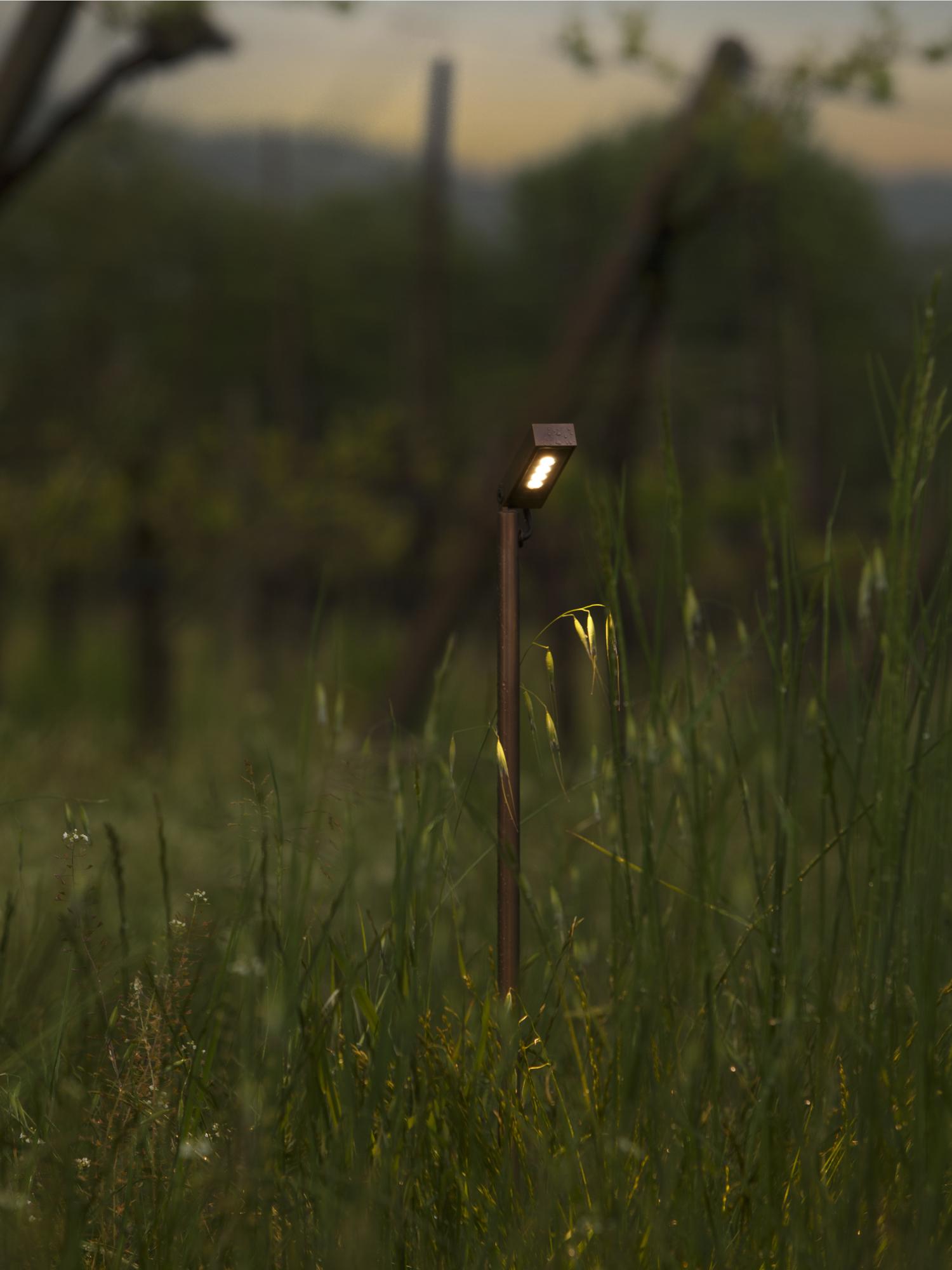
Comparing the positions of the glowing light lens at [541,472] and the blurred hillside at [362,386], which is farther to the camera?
the blurred hillside at [362,386]

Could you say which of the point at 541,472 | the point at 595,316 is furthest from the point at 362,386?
the point at 541,472

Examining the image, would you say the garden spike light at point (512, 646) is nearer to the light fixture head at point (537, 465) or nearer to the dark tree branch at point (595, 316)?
the light fixture head at point (537, 465)

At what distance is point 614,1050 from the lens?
1.52 m

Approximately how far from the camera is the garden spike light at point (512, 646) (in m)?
1.67

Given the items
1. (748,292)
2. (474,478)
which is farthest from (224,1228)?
(748,292)

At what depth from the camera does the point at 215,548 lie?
8.86m

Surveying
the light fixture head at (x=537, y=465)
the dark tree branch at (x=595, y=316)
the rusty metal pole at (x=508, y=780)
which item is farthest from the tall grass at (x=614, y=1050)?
the dark tree branch at (x=595, y=316)

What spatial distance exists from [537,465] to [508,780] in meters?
0.46

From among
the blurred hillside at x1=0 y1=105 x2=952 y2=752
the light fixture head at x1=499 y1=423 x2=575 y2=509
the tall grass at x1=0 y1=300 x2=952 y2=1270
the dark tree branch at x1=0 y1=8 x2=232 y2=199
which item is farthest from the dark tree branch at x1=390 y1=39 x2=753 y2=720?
the tall grass at x1=0 y1=300 x2=952 y2=1270

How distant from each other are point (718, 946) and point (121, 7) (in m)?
4.40

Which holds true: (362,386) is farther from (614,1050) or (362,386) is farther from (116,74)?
(614,1050)

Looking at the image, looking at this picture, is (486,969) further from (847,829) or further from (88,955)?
(847,829)

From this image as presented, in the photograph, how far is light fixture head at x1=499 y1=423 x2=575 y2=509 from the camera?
5.59 feet

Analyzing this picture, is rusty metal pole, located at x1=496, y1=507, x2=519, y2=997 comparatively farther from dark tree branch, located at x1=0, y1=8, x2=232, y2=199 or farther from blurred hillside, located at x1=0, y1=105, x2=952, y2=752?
dark tree branch, located at x1=0, y1=8, x2=232, y2=199
